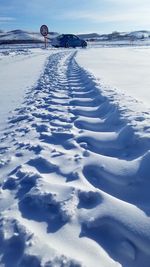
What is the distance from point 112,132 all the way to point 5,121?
5.67 feet

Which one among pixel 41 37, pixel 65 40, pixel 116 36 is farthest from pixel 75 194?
pixel 41 37

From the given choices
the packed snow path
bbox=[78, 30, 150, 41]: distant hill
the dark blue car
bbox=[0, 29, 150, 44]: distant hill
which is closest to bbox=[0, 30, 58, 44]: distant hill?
bbox=[0, 29, 150, 44]: distant hill

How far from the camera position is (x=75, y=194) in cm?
277

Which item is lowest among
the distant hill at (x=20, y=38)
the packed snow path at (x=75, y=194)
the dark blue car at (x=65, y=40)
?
the distant hill at (x=20, y=38)

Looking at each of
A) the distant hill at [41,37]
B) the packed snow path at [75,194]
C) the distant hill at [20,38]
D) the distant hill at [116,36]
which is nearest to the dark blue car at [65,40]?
the distant hill at [41,37]

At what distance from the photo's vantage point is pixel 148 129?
3885 millimetres

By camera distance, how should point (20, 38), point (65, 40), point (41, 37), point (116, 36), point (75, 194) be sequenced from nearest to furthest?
Result: point (75, 194) → point (65, 40) → point (116, 36) → point (20, 38) → point (41, 37)

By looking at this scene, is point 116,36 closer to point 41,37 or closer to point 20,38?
point 41,37

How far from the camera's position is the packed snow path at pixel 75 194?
2.14 meters

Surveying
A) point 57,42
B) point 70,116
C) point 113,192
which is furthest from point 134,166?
Result: point 57,42

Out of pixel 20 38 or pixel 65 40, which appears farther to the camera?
pixel 20 38

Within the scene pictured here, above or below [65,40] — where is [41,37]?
below

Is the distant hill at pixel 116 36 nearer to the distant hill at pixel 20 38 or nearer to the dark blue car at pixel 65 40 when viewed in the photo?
the distant hill at pixel 20 38

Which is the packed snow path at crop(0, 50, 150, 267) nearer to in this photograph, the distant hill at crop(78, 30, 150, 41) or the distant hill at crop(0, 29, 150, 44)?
the distant hill at crop(0, 29, 150, 44)
